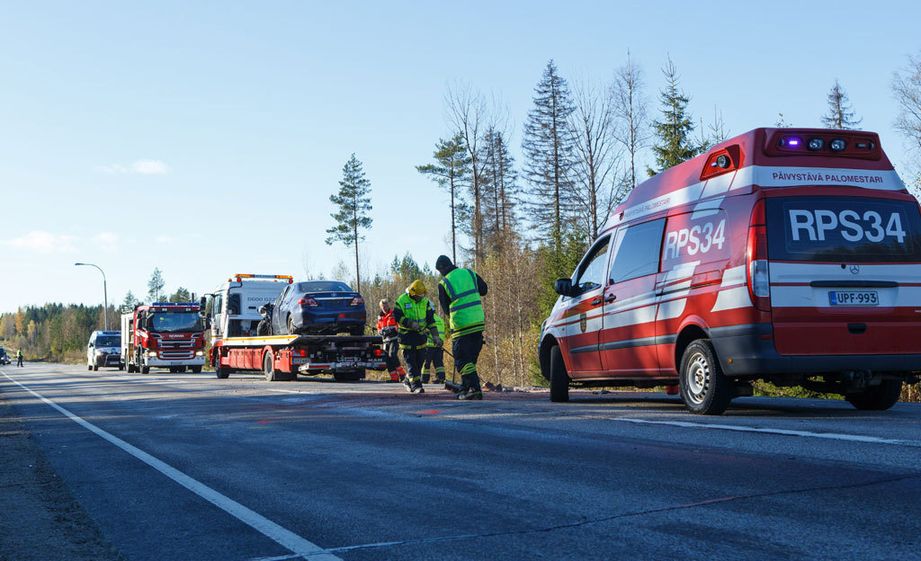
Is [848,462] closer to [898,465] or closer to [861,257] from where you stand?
[898,465]

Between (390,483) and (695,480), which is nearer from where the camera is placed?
(695,480)

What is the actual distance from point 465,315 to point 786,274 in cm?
516

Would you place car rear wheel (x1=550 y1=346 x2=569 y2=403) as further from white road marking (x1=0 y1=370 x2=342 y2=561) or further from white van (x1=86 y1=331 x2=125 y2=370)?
white van (x1=86 y1=331 x2=125 y2=370)

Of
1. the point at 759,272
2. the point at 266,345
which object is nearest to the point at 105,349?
the point at 266,345

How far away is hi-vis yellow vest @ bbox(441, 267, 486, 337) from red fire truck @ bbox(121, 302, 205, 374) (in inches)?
1104

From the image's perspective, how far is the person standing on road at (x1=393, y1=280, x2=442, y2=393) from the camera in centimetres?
1488

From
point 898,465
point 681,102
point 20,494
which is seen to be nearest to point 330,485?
point 20,494

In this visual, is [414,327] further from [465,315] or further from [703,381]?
[703,381]

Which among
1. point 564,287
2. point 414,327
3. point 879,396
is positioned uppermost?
point 564,287

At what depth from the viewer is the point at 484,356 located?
45594 mm

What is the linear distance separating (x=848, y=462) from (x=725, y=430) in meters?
1.97

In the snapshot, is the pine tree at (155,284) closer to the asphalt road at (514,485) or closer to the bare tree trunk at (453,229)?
the bare tree trunk at (453,229)

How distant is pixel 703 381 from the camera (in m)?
9.04

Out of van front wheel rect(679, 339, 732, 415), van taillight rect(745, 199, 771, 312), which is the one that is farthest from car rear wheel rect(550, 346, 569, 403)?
van taillight rect(745, 199, 771, 312)
